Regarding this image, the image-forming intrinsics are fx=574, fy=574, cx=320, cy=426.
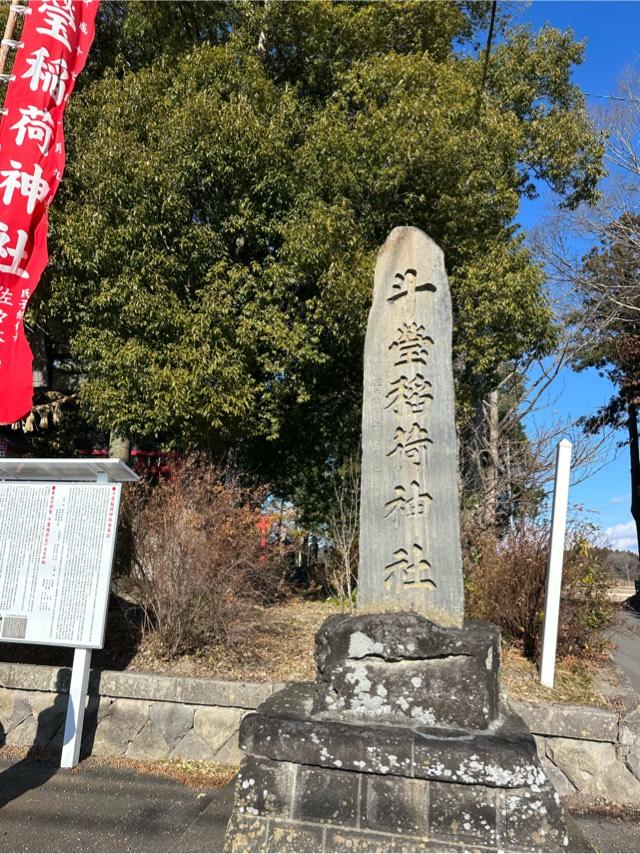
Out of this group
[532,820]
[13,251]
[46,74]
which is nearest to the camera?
[532,820]

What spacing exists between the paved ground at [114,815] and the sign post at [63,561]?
1.20 ft

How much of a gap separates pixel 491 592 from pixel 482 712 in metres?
3.99

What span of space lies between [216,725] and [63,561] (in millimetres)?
1861

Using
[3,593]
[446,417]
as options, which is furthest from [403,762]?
[3,593]

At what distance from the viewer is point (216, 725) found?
15.6ft

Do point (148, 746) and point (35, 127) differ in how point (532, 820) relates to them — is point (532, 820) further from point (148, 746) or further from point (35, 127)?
point (35, 127)

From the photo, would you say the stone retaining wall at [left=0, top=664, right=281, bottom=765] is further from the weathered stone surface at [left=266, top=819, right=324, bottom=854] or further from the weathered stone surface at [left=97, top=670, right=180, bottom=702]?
the weathered stone surface at [left=266, top=819, right=324, bottom=854]

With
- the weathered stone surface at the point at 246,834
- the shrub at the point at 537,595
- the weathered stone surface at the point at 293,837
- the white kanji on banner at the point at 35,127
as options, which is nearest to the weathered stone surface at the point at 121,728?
the weathered stone surface at the point at 246,834

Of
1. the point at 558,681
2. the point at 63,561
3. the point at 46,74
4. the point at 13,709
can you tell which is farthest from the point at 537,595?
the point at 46,74

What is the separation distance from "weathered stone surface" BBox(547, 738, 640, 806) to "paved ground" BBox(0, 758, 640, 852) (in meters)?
0.23

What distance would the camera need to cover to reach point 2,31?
29.0 feet

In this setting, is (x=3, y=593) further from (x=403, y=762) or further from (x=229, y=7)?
(x=229, y=7)

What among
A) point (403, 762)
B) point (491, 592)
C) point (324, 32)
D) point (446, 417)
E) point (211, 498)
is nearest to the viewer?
point (403, 762)

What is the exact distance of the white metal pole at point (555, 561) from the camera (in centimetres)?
501
